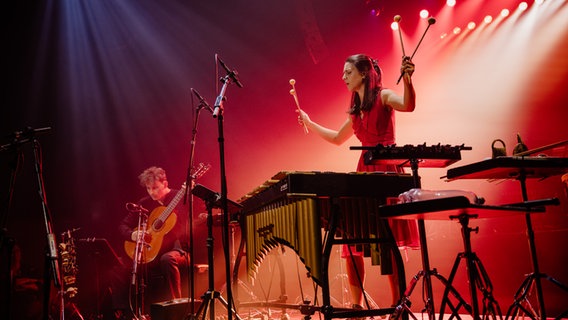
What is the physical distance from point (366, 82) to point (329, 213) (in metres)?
1.42

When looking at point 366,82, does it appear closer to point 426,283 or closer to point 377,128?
point 377,128

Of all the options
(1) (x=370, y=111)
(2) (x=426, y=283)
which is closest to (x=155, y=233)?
(1) (x=370, y=111)

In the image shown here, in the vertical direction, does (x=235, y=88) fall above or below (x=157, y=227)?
above

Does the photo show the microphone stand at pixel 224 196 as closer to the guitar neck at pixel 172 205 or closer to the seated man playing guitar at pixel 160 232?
the seated man playing guitar at pixel 160 232

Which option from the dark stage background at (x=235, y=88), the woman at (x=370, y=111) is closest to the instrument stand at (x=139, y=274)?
the dark stage background at (x=235, y=88)

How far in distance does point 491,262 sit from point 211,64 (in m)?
4.97

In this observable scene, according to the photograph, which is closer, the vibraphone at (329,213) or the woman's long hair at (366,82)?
the vibraphone at (329,213)

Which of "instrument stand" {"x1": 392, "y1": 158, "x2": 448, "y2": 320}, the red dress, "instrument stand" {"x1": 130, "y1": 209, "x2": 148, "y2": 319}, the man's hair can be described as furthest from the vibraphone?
the man's hair

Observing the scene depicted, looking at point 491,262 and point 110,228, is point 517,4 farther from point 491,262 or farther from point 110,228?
point 110,228

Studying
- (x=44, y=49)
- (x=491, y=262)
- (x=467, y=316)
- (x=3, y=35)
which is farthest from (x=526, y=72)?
(x=3, y=35)

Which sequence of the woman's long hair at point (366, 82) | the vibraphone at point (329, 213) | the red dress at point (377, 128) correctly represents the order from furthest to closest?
the woman's long hair at point (366, 82) → the red dress at point (377, 128) → the vibraphone at point (329, 213)

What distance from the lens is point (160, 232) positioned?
19.4ft

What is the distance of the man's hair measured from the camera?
20.8 ft

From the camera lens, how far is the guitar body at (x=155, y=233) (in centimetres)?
581
